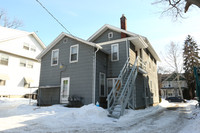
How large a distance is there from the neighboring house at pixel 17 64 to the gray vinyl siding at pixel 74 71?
6276 millimetres

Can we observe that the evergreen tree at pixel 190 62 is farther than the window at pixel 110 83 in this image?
Yes

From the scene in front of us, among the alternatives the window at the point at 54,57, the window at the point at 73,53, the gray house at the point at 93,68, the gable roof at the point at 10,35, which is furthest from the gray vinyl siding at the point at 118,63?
the gable roof at the point at 10,35

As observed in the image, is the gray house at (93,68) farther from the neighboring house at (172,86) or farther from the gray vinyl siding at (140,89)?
the neighboring house at (172,86)

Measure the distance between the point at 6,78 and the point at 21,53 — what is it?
472cm

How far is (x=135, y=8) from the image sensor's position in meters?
10.9

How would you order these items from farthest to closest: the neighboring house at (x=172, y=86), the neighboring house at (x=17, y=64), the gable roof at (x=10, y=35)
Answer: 1. the neighboring house at (x=172, y=86)
2. the gable roof at (x=10, y=35)
3. the neighboring house at (x=17, y=64)

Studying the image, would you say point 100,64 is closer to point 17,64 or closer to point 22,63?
point 17,64

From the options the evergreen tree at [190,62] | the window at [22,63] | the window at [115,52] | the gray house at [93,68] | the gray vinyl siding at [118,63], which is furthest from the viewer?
the evergreen tree at [190,62]

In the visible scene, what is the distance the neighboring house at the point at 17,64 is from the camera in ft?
65.4

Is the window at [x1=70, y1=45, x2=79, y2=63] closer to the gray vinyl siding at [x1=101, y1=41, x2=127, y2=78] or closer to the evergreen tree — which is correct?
the gray vinyl siding at [x1=101, y1=41, x2=127, y2=78]

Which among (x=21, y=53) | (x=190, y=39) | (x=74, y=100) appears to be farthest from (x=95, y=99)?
(x=190, y=39)

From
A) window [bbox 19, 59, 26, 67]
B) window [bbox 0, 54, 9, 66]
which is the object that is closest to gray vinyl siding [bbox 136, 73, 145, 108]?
window [bbox 19, 59, 26, 67]

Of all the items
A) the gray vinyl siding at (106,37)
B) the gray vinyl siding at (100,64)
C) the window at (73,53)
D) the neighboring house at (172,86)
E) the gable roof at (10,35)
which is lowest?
the neighboring house at (172,86)

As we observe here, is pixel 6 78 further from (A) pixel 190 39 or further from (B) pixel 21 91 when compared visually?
(A) pixel 190 39
